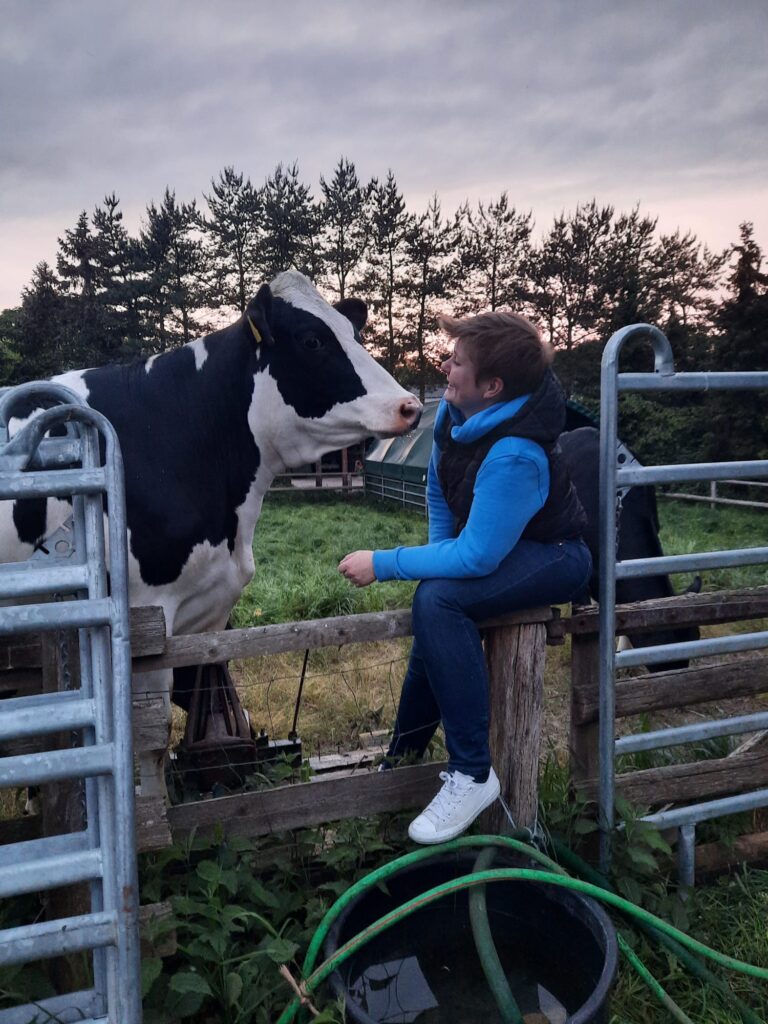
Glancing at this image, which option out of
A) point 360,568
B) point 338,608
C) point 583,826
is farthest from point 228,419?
point 338,608

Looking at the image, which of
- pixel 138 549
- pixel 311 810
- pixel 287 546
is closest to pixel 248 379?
pixel 138 549

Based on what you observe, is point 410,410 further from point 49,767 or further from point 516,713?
point 49,767

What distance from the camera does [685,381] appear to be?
2.42 meters

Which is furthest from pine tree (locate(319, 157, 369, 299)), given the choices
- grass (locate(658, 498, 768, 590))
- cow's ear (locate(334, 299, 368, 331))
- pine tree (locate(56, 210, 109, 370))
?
cow's ear (locate(334, 299, 368, 331))

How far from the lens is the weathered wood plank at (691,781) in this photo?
2576 millimetres

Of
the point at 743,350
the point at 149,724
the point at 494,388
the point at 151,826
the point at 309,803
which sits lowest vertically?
the point at 309,803

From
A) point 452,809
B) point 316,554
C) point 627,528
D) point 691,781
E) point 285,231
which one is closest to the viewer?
point 452,809

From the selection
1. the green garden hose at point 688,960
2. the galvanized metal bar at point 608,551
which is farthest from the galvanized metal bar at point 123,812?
the galvanized metal bar at point 608,551

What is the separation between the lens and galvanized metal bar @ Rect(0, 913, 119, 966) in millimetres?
1483

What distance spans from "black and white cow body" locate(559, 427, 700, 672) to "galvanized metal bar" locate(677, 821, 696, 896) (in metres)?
1.03

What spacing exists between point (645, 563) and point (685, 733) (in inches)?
23.1

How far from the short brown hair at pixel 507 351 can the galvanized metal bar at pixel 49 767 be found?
4.55 ft

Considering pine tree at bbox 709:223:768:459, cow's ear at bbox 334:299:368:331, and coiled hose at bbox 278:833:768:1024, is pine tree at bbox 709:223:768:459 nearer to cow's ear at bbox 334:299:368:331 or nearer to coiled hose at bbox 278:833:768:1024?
cow's ear at bbox 334:299:368:331

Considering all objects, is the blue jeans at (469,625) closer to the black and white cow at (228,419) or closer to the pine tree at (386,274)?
the black and white cow at (228,419)
